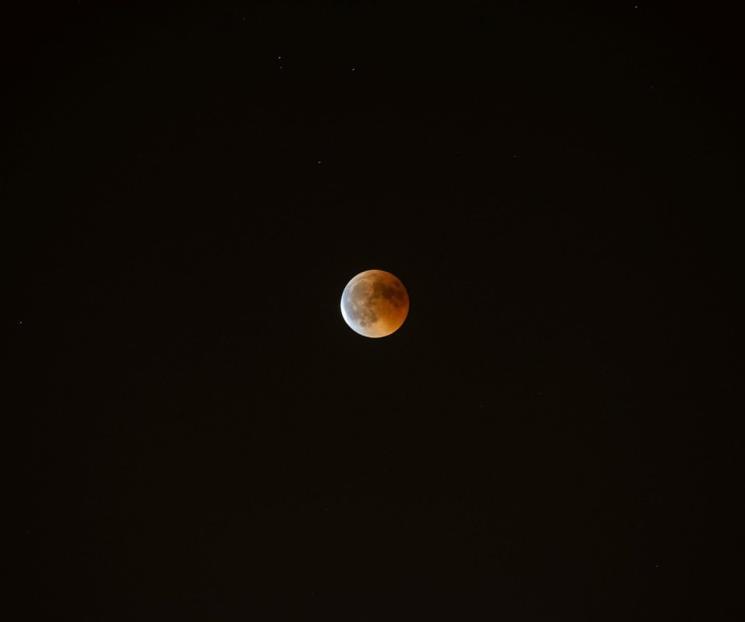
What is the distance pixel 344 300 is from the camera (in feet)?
20.3

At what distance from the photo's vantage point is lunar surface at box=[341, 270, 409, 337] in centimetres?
597

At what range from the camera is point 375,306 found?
19.7ft

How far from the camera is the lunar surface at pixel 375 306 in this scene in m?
5.97

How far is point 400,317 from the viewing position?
238 inches

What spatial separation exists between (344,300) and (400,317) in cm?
48
